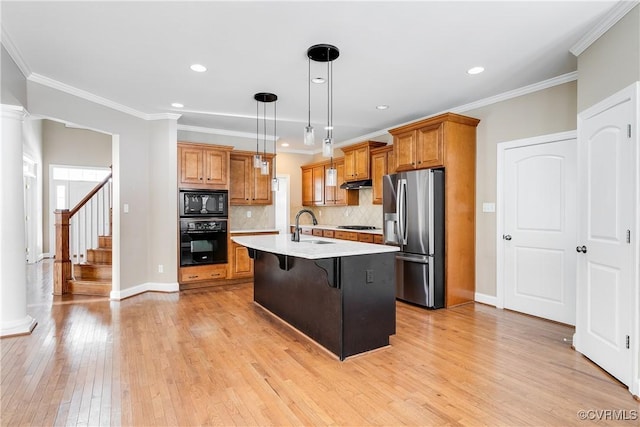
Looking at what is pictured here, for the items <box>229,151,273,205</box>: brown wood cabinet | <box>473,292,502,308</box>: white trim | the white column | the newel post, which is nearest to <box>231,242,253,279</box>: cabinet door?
<box>229,151,273,205</box>: brown wood cabinet

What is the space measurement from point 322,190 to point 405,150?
9.01 ft

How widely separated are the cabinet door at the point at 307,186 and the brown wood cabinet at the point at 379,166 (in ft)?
6.55

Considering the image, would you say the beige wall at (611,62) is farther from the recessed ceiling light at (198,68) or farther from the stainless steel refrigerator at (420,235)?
the recessed ceiling light at (198,68)

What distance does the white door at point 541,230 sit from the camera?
359cm

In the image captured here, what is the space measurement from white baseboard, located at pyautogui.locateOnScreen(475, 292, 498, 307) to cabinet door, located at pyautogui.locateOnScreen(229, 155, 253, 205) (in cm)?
397

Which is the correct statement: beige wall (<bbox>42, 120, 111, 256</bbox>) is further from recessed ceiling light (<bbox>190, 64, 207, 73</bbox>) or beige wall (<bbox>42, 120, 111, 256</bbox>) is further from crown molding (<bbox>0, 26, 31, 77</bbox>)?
recessed ceiling light (<bbox>190, 64, 207, 73</bbox>)

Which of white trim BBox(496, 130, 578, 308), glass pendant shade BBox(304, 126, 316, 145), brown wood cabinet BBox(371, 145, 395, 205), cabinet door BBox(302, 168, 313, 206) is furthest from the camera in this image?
cabinet door BBox(302, 168, 313, 206)

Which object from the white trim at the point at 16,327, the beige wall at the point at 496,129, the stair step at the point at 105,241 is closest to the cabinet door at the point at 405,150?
the beige wall at the point at 496,129

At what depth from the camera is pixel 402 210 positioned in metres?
4.49

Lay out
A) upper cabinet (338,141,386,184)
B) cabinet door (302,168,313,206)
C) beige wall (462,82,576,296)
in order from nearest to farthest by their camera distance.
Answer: beige wall (462,82,576,296)
upper cabinet (338,141,386,184)
cabinet door (302,168,313,206)

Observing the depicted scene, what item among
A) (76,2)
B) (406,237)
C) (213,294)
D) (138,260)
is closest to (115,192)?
(138,260)

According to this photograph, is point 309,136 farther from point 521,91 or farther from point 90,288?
point 90,288

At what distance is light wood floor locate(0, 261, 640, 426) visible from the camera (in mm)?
2006

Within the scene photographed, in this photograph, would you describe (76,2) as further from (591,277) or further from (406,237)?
(591,277)
